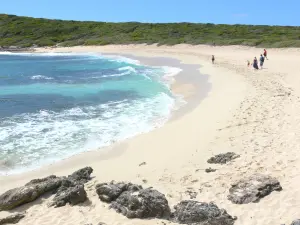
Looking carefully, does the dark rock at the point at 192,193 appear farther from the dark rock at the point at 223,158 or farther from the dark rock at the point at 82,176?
the dark rock at the point at 82,176

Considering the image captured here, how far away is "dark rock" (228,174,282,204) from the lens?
25.0ft

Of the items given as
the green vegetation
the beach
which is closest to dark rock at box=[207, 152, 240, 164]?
the beach

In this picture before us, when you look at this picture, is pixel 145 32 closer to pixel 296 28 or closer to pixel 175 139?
pixel 296 28

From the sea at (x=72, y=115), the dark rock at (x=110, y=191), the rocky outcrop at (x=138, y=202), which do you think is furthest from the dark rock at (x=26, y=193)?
the sea at (x=72, y=115)

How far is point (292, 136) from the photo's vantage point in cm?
1147

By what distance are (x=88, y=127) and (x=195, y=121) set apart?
457 cm

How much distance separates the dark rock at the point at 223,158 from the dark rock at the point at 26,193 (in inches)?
166

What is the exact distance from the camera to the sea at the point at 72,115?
Result: 40.8 ft

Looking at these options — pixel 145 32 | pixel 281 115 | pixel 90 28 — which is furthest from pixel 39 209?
pixel 90 28

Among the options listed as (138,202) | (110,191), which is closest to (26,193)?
(110,191)

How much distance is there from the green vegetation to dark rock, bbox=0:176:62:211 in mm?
58028

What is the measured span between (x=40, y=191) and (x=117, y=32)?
8916 cm

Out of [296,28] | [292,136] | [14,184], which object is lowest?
[14,184]

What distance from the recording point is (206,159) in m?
10.4
